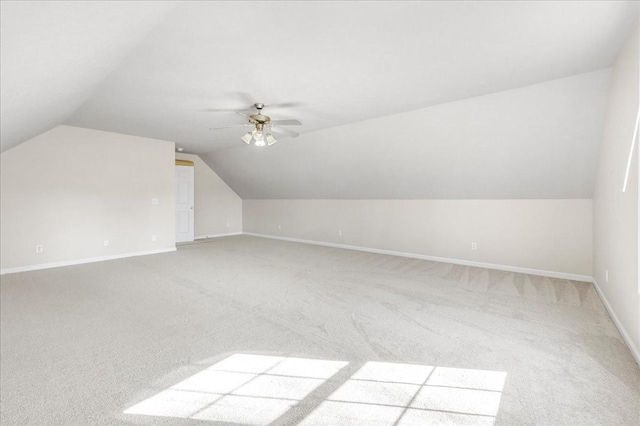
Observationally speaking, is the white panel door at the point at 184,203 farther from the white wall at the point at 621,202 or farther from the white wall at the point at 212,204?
the white wall at the point at 621,202

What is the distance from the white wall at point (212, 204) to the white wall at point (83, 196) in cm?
180

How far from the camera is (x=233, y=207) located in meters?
9.59

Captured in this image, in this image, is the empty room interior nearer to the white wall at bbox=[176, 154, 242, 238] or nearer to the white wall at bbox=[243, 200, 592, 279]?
the white wall at bbox=[243, 200, 592, 279]

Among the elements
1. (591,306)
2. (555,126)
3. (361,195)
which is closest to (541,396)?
(591,306)

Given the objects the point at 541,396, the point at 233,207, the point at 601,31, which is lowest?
the point at 541,396

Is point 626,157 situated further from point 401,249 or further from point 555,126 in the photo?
point 401,249

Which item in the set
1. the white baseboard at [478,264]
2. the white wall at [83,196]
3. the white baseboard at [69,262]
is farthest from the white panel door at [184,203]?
the white baseboard at [478,264]

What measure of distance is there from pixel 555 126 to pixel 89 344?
221 inches

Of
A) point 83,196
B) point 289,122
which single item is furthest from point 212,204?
point 289,122

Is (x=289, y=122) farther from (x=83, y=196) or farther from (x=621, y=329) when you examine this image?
(x=83, y=196)

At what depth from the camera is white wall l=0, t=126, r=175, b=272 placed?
4.89 m

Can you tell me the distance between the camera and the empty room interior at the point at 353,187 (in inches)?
72.3

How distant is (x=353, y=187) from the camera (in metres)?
6.72

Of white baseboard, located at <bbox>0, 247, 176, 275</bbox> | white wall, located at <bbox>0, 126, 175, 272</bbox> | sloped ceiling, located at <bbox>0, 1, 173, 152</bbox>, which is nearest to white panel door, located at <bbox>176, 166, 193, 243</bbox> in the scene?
white wall, located at <bbox>0, 126, 175, 272</bbox>
